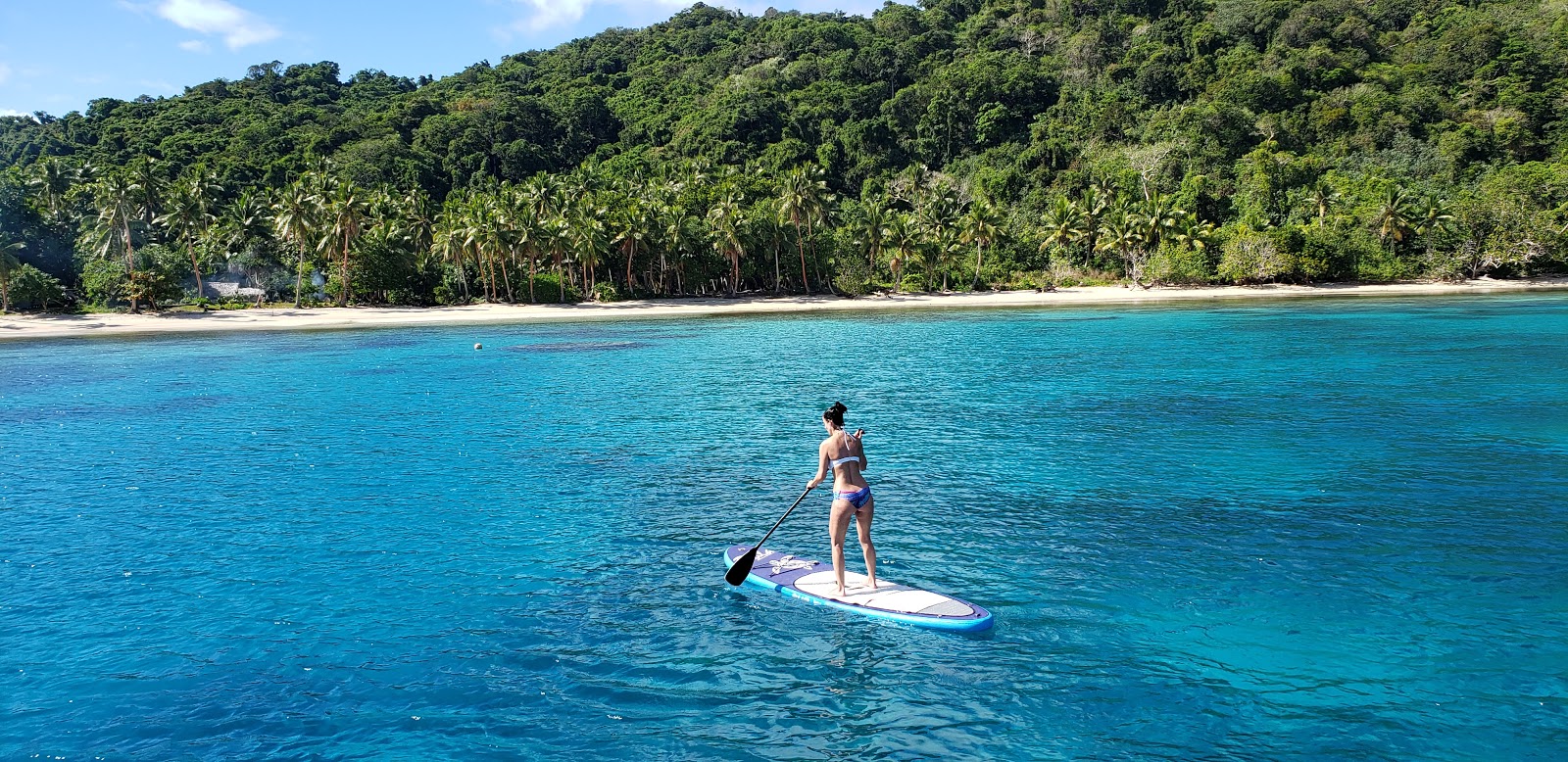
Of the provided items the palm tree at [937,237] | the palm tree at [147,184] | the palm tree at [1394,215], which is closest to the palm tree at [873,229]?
the palm tree at [937,237]

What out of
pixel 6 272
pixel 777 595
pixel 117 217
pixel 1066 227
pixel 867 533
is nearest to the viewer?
pixel 867 533

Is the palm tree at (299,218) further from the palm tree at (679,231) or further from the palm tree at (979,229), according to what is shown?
the palm tree at (979,229)

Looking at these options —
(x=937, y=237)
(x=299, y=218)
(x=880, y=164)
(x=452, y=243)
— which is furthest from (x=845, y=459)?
(x=880, y=164)

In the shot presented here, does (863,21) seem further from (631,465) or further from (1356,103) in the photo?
(631,465)

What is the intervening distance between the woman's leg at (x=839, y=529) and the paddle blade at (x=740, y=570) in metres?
1.41

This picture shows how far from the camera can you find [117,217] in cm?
8112

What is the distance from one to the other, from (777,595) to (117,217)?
286 feet

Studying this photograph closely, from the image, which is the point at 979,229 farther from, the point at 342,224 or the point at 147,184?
the point at 147,184

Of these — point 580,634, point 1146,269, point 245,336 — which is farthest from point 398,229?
point 580,634

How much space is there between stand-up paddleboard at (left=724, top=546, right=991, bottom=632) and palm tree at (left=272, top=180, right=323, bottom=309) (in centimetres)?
7613

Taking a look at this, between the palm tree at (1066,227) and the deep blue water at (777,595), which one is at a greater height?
the palm tree at (1066,227)

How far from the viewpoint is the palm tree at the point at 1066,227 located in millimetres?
98625

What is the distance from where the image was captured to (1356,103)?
118 m

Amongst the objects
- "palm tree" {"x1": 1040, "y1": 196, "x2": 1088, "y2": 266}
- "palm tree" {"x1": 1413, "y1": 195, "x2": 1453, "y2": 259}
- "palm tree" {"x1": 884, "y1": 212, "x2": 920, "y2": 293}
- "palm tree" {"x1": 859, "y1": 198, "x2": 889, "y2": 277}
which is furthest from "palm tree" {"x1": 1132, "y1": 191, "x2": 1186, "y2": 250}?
"palm tree" {"x1": 859, "y1": 198, "x2": 889, "y2": 277}
